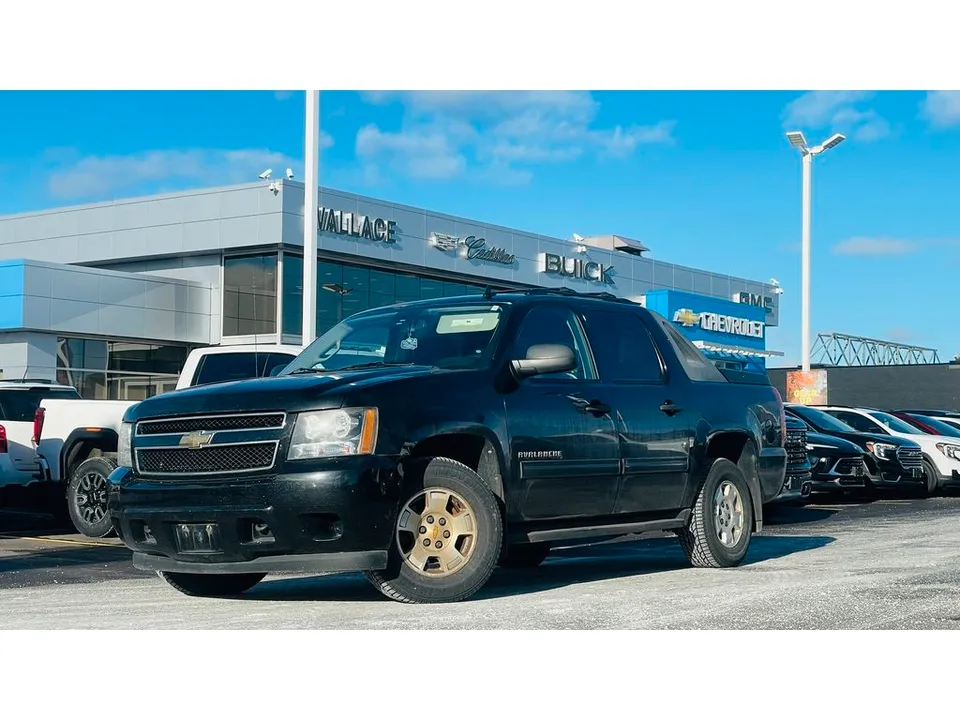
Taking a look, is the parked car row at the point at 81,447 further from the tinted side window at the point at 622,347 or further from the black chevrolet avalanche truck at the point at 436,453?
the tinted side window at the point at 622,347

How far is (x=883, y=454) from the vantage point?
20.9 m

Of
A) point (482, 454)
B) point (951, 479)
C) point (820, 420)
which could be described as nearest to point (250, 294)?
point (820, 420)

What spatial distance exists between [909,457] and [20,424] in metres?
13.5

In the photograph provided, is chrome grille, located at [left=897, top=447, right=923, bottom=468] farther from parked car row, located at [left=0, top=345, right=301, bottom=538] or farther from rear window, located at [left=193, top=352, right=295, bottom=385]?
rear window, located at [left=193, top=352, right=295, bottom=385]

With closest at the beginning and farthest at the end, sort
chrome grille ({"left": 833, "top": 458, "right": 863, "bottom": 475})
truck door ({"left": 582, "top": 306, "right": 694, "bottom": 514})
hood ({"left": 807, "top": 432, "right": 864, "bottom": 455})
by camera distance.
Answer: truck door ({"left": 582, "top": 306, "right": 694, "bottom": 514}) < chrome grille ({"left": 833, "top": 458, "right": 863, "bottom": 475}) < hood ({"left": 807, "top": 432, "right": 864, "bottom": 455})

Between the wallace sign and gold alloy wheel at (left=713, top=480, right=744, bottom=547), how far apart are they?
28419mm

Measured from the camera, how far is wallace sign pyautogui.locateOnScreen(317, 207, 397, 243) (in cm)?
3784

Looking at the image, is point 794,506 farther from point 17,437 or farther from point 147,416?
point 147,416

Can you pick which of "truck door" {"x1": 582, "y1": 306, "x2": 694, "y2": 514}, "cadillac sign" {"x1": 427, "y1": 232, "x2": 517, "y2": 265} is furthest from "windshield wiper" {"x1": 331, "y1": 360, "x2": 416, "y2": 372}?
"cadillac sign" {"x1": 427, "y1": 232, "x2": 517, "y2": 265}

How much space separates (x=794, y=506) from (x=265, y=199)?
21.7m

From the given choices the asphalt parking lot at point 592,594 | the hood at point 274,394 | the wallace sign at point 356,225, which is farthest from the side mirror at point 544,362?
the wallace sign at point 356,225

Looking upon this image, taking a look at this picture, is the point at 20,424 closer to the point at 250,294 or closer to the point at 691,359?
the point at 691,359
